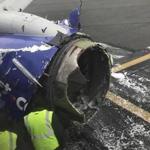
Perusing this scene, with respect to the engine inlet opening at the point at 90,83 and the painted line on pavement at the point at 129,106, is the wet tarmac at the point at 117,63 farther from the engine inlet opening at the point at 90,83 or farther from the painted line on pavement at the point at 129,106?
the engine inlet opening at the point at 90,83

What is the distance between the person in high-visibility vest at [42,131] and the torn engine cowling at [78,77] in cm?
56

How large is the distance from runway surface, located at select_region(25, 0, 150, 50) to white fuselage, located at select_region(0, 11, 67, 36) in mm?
4512

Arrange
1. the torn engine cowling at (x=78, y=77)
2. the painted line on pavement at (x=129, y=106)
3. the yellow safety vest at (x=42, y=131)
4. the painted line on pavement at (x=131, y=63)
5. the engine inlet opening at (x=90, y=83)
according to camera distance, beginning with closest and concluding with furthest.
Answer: the yellow safety vest at (x=42, y=131)
the torn engine cowling at (x=78, y=77)
the engine inlet opening at (x=90, y=83)
the painted line on pavement at (x=129, y=106)
the painted line on pavement at (x=131, y=63)

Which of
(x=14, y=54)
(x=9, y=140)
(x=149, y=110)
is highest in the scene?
(x=14, y=54)

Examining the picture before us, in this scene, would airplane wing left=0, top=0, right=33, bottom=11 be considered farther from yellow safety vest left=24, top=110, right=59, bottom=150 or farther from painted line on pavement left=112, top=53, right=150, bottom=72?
yellow safety vest left=24, top=110, right=59, bottom=150

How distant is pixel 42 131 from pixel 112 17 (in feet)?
30.0

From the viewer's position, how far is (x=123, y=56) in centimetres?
1120

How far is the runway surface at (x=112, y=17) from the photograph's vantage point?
41.3 feet

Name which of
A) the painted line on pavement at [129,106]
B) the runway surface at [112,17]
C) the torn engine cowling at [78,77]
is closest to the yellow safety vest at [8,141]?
the torn engine cowling at [78,77]

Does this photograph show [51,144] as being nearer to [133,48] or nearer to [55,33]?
[55,33]

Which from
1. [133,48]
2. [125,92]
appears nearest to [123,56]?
[133,48]

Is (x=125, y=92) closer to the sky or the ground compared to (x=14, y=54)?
closer to the ground

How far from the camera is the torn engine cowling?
6730 mm

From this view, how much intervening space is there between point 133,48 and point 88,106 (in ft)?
14.7
